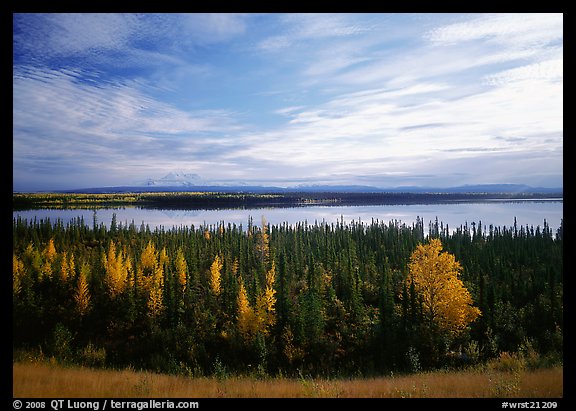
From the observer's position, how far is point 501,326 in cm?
2831

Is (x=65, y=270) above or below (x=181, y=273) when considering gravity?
above

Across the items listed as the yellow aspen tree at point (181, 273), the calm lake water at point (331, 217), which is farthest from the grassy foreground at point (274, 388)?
the calm lake water at point (331, 217)

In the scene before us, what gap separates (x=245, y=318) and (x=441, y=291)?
1546cm

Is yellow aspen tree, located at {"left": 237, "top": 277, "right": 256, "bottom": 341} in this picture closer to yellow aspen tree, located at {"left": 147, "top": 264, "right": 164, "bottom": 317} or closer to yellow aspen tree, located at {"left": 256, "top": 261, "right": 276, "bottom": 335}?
yellow aspen tree, located at {"left": 256, "top": 261, "right": 276, "bottom": 335}

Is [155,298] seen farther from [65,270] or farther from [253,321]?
[65,270]

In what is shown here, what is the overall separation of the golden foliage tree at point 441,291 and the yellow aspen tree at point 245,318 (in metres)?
13.2

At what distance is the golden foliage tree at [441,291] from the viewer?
2492cm

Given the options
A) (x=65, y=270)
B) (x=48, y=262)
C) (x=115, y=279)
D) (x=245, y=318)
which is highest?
(x=48, y=262)

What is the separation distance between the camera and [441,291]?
25453 mm

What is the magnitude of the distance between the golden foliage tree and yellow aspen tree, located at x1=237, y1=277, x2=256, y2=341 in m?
13.2

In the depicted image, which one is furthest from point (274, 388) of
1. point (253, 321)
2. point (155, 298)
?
point (155, 298)

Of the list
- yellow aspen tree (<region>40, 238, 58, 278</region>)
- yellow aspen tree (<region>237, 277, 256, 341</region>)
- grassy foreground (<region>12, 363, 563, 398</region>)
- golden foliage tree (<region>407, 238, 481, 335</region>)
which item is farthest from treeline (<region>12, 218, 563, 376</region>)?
grassy foreground (<region>12, 363, 563, 398</region>)
